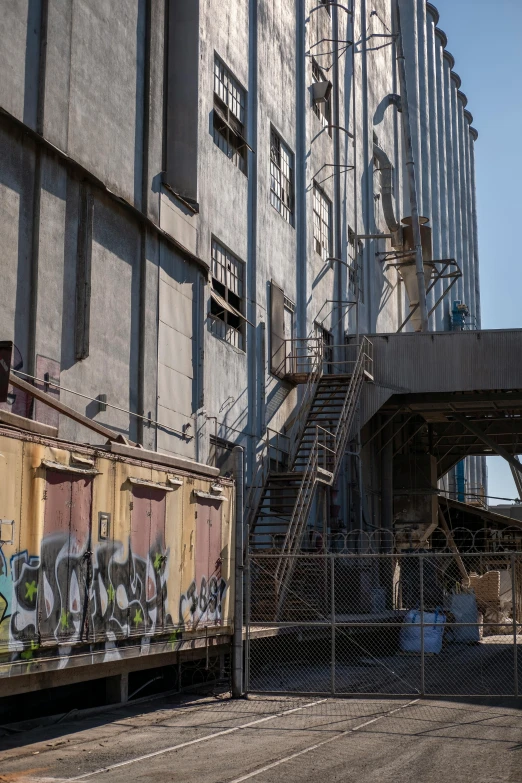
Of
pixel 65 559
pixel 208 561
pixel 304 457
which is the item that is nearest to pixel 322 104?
pixel 304 457

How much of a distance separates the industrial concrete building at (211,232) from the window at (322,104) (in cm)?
12

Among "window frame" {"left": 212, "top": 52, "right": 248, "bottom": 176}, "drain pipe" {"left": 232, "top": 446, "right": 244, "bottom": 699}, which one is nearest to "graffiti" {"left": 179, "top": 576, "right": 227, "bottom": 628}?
"drain pipe" {"left": 232, "top": 446, "right": 244, "bottom": 699}

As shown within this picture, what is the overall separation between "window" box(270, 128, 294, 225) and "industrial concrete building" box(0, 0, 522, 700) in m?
0.11

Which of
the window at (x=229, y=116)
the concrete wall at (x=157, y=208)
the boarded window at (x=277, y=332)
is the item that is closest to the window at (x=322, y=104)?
the concrete wall at (x=157, y=208)

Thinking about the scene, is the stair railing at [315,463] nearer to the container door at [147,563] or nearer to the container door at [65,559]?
the container door at [147,563]

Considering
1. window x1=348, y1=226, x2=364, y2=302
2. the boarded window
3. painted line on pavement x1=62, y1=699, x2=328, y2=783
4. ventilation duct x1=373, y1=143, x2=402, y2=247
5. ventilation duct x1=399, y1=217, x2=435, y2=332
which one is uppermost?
ventilation duct x1=373, y1=143, x2=402, y2=247

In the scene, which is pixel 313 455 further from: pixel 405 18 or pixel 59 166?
pixel 405 18

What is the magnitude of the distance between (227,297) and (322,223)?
9802 mm

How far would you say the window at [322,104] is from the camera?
33219mm

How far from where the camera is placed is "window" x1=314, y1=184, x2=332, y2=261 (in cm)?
3309

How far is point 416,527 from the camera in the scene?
38500 millimetres

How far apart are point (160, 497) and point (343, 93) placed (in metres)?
25.4

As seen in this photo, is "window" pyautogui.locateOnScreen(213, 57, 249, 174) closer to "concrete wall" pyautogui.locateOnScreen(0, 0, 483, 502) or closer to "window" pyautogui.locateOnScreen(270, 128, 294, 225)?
"concrete wall" pyautogui.locateOnScreen(0, 0, 483, 502)

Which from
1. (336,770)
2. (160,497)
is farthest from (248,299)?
(336,770)
